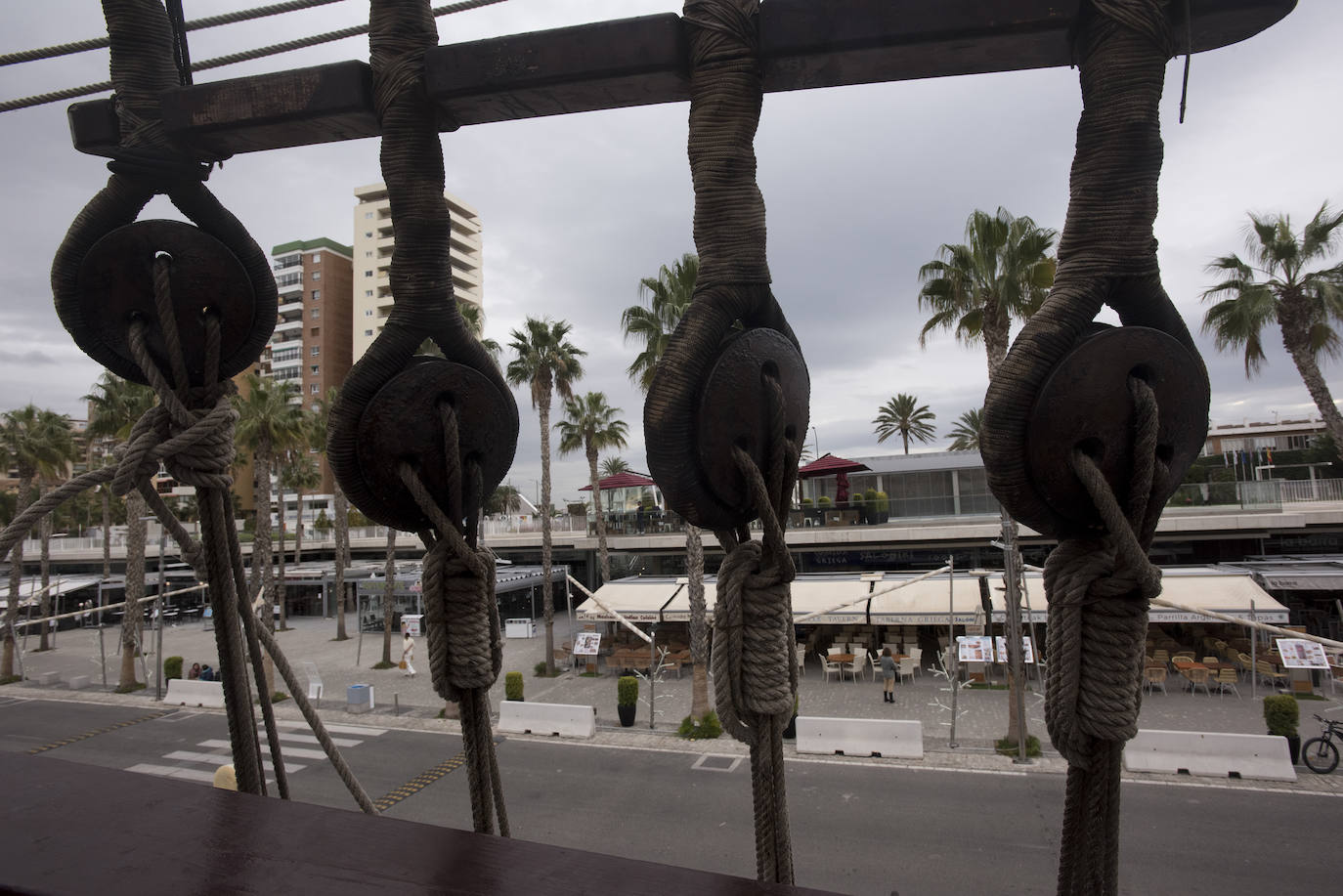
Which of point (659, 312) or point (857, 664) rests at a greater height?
point (659, 312)

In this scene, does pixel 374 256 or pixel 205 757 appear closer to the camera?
pixel 205 757

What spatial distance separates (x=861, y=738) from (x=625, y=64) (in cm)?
1225

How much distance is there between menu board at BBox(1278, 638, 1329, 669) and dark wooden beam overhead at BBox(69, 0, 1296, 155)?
45.7ft

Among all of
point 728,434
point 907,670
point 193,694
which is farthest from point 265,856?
point 193,694

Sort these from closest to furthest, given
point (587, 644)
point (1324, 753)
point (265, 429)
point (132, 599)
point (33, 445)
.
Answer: point (1324, 753) < point (587, 644) < point (132, 599) < point (265, 429) < point (33, 445)

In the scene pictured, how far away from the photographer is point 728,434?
1364 millimetres

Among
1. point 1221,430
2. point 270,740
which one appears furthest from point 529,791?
point 1221,430

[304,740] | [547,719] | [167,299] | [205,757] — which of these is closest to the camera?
[167,299]

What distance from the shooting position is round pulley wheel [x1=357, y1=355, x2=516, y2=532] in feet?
5.28

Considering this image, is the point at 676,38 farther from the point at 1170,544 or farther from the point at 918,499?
the point at 1170,544

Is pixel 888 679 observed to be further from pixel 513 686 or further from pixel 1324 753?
pixel 513 686

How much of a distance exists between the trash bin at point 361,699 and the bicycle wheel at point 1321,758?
1693 centimetres

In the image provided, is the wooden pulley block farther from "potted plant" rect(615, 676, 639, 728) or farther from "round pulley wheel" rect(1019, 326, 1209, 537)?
"potted plant" rect(615, 676, 639, 728)

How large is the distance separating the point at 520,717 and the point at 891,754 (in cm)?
704
